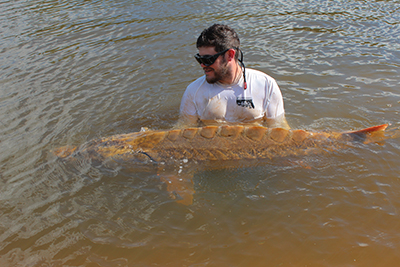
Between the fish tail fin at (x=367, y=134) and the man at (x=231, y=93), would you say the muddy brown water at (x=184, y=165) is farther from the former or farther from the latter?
the man at (x=231, y=93)

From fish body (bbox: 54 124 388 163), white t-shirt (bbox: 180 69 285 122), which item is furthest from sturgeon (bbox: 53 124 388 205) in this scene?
white t-shirt (bbox: 180 69 285 122)

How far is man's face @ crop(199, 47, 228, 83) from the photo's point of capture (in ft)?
13.1

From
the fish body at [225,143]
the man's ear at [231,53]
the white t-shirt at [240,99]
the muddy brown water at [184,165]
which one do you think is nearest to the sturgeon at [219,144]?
the fish body at [225,143]

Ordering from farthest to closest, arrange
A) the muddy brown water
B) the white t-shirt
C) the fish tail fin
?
the white t-shirt → the fish tail fin → the muddy brown water

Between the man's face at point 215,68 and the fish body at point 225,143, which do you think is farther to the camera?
the man's face at point 215,68

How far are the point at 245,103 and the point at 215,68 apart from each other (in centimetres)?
66

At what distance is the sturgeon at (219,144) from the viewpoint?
3818 millimetres

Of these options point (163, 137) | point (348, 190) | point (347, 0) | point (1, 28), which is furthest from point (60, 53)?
point (347, 0)

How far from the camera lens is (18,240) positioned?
334 centimetres

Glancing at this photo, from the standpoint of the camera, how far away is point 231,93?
4359mm

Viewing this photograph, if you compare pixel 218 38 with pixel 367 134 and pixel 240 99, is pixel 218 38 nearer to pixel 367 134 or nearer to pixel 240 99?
pixel 240 99

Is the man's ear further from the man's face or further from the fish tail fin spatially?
the fish tail fin

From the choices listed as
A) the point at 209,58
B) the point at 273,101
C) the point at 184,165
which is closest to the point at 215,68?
the point at 209,58

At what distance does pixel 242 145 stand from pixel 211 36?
1.37 m
